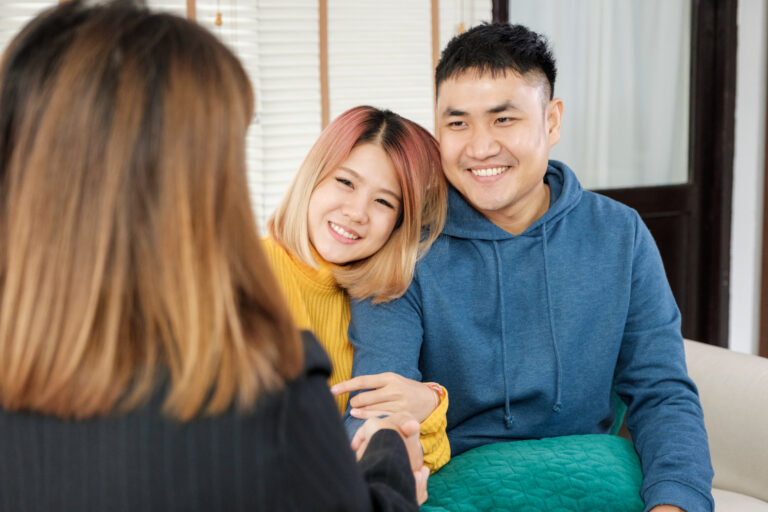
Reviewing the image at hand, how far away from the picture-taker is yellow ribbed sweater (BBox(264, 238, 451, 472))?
1.50 meters

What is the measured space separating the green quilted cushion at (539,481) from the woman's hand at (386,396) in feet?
0.42

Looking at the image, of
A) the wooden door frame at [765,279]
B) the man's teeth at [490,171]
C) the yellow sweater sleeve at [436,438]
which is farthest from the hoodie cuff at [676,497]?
the wooden door frame at [765,279]

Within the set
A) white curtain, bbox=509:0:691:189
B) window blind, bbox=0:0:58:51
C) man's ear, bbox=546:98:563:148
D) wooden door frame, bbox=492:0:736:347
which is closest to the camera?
man's ear, bbox=546:98:563:148

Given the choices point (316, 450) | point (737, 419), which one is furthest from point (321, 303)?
point (737, 419)

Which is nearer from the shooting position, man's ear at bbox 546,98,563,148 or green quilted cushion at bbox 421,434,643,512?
green quilted cushion at bbox 421,434,643,512

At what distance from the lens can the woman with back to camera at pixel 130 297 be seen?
0.66 metres

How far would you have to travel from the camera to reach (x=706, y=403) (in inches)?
70.0

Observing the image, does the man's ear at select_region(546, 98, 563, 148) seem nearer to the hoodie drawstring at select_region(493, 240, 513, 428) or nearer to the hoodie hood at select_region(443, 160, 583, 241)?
the hoodie hood at select_region(443, 160, 583, 241)

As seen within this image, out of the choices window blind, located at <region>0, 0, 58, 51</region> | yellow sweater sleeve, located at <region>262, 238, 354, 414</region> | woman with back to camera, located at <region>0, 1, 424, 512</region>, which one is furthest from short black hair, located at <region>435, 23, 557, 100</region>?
window blind, located at <region>0, 0, 58, 51</region>

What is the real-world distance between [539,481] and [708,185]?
2506 mm

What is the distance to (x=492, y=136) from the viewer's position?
5.09 ft

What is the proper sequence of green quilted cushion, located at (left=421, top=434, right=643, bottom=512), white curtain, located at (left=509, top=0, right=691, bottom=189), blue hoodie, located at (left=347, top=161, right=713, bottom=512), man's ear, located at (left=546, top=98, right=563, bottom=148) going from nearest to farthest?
green quilted cushion, located at (left=421, top=434, right=643, bottom=512) < blue hoodie, located at (left=347, top=161, right=713, bottom=512) < man's ear, located at (left=546, top=98, right=563, bottom=148) < white curtain, located at (left=509, top=0, right=691, bottom=189)

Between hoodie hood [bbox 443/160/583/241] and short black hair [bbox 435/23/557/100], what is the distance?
25cm

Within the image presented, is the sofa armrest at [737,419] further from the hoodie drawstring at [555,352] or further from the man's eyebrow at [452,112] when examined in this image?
the man's eyebrow at [452,112]
